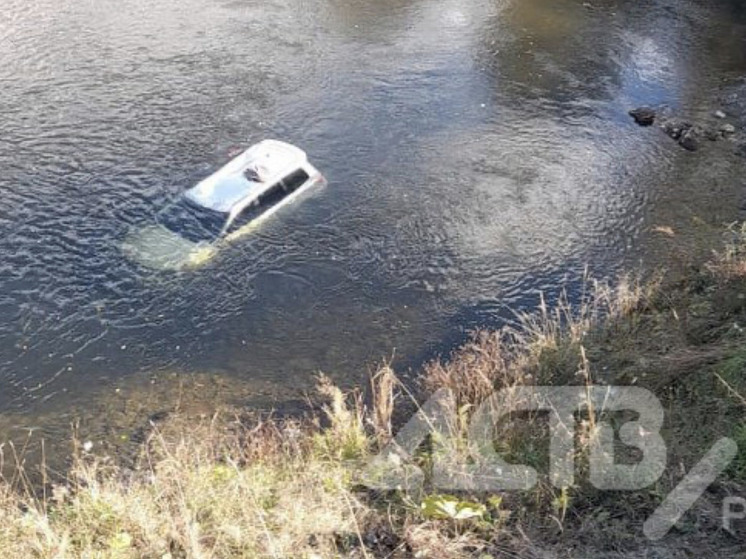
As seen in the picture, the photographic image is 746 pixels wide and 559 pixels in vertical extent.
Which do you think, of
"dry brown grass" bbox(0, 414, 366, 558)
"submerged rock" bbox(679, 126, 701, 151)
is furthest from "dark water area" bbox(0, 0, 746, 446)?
"dry brown grass" bbox(0, 414, 366, 558)

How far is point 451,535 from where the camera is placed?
7824mm

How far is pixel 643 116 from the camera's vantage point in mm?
22250

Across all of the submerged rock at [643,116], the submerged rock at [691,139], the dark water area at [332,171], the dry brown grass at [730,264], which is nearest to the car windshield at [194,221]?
the dark water area at [332,171]

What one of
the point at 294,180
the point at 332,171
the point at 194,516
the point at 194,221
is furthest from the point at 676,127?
the point at 194,516

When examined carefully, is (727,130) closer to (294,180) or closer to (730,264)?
(730,264)

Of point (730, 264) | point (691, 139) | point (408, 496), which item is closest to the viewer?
point (408, 496)

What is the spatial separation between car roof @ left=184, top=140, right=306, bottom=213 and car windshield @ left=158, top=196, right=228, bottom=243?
14 cm

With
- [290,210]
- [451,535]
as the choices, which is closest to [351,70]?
[290,210]

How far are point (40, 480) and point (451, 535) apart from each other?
664 cm

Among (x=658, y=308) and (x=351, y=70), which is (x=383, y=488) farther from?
(x=351, y=70)

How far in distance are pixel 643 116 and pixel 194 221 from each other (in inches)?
529

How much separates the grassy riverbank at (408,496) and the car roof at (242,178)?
592 cm

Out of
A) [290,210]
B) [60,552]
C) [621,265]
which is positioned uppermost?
[60,552]

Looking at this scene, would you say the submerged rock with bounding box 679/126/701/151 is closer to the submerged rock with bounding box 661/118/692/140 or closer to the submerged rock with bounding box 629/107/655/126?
the submerged rock with bounding box 661/118/692/140
